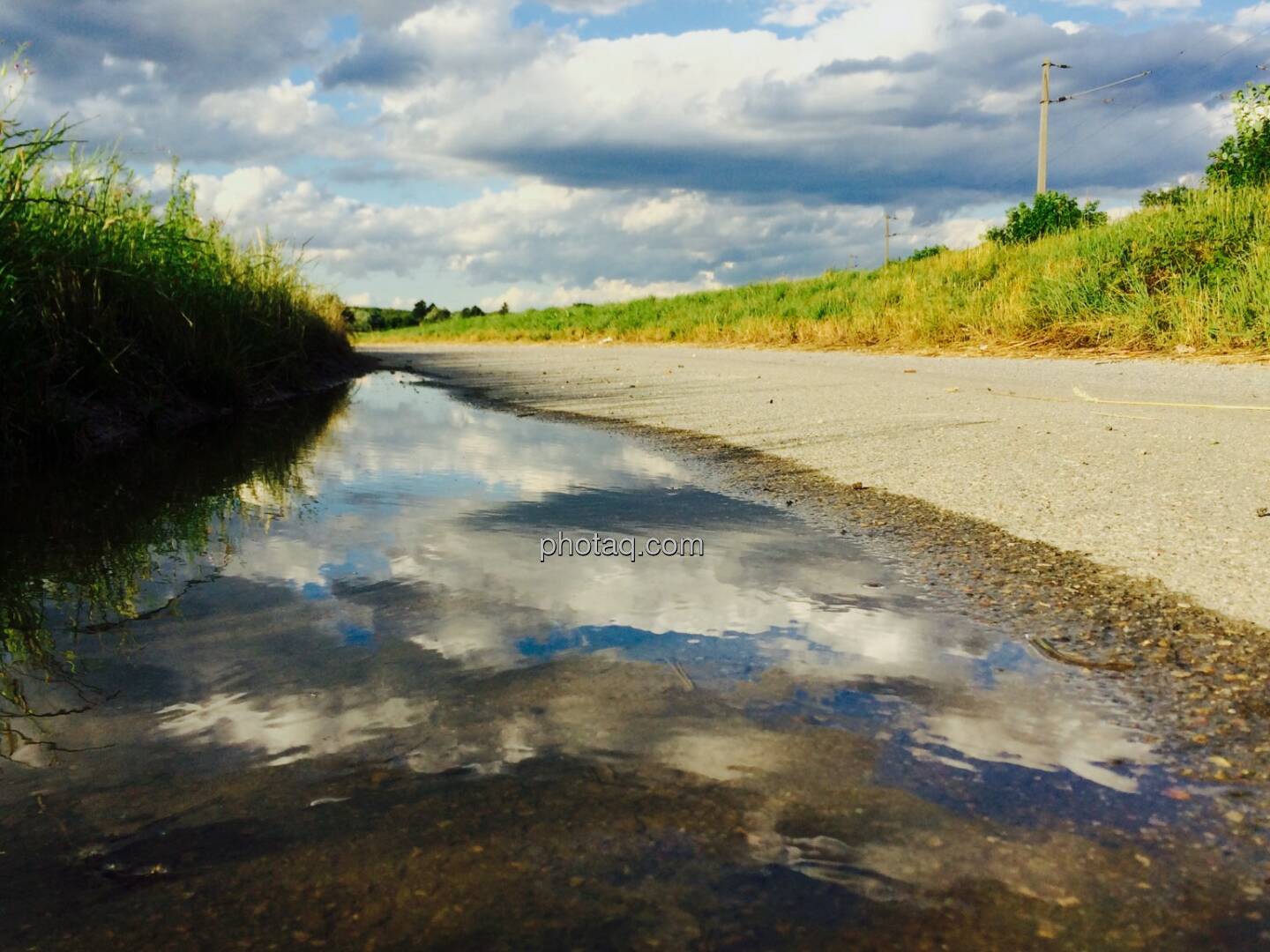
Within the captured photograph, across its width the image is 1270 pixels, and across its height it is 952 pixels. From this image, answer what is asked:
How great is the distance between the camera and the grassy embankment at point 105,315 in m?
4.94

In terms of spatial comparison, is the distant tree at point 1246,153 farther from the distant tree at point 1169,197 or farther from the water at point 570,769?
the water at point 570,769

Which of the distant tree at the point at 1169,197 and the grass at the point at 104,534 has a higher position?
the distant tree at the point at 1169,197

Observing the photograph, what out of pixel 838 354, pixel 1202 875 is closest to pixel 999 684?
pixel 1202 875

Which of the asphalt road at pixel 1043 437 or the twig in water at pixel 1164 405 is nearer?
the asphalt road at pixel 1043 437

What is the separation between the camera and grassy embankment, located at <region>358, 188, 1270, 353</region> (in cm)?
1022

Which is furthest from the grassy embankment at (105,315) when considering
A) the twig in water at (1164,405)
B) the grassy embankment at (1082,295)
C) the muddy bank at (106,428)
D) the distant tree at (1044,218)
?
the distant tree at (1044,218)

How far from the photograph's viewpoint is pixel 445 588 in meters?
2.58

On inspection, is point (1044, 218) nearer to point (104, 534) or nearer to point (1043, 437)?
point (1043, 437)

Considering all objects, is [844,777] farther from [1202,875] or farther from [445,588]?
[445,588]

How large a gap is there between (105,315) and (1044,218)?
15.6m

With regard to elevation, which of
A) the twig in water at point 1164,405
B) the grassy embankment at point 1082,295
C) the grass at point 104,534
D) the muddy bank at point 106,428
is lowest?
the grass at point 104,534

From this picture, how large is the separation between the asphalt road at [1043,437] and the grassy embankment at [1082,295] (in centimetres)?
123

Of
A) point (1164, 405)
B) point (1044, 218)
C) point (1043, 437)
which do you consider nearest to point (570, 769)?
point (1043, 437)

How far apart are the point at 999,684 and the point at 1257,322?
9.42 m
